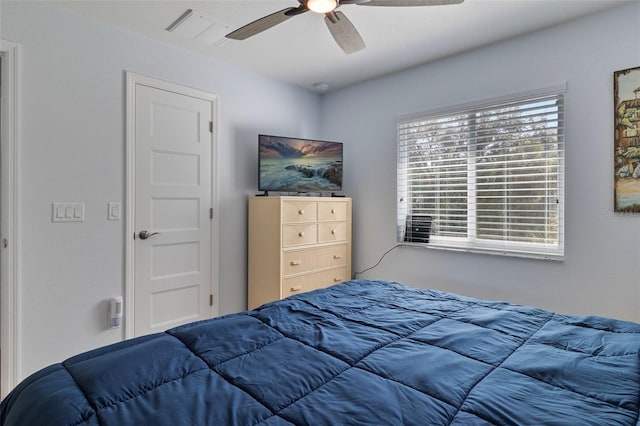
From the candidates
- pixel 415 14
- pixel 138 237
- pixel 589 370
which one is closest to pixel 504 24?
pixel 415 14

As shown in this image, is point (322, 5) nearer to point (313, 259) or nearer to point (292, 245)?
point (292, 245)

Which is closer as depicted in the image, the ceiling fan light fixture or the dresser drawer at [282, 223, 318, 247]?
the ceiling fan light fixture

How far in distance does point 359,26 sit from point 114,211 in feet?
7.40

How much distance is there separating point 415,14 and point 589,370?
2.28 meters

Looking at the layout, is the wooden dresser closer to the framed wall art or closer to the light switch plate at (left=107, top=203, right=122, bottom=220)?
the light switch plate at (left=107, top=203, right=122, bottom=220)

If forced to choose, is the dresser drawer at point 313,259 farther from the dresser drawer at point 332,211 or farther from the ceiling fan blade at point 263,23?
the ceiling fan blade at point 263,23

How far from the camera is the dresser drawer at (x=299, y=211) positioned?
3.16 meters

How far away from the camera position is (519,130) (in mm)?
2779

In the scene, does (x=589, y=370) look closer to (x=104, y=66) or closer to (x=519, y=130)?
(x=519, y=130)

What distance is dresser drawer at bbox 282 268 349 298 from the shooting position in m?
3.17

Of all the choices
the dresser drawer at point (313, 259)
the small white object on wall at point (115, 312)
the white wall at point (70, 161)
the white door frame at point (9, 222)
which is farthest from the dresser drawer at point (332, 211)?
the white door frame at point (9, 222)

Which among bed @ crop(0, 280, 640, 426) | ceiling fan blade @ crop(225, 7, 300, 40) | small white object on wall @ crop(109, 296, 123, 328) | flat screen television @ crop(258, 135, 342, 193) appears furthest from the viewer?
flat screen television @ crop(258, 135, 342, 193)

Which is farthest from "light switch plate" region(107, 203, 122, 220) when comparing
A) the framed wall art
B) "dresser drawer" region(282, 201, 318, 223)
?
the framed wall art

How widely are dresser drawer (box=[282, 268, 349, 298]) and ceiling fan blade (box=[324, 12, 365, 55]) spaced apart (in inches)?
76.5
